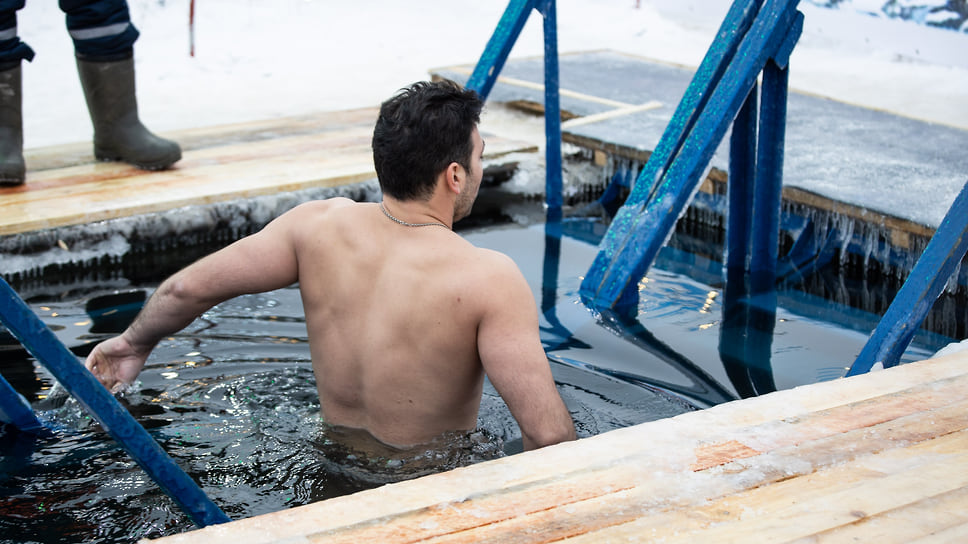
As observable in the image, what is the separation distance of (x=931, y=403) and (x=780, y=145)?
193 cm

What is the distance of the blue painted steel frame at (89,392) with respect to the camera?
5.15 ft

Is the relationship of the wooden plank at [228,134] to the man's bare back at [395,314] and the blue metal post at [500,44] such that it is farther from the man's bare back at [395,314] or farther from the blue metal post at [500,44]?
the man's bare back at [395,314]

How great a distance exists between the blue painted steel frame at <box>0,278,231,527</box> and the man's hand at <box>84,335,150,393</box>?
3.01 ft

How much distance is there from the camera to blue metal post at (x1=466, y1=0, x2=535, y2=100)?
4.43m

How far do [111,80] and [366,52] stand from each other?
5564 millimetres

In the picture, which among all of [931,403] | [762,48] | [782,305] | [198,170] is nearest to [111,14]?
[198,170]

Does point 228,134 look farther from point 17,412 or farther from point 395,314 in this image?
point 395,314

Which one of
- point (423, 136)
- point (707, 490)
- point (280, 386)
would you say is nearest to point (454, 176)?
point (423, 136)

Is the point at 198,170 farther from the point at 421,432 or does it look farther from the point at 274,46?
the point at 274,46

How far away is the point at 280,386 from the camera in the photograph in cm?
300

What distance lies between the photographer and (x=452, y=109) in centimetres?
206

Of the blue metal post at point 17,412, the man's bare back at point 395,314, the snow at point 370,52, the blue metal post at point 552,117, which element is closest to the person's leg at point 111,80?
the blue metal post at point 552,117

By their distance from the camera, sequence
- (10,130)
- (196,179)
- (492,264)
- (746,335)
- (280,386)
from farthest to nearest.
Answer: (196,179)
(10,130)
(746,335)
(280,386)
(492,264)

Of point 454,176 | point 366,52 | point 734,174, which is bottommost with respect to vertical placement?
point 366,52
